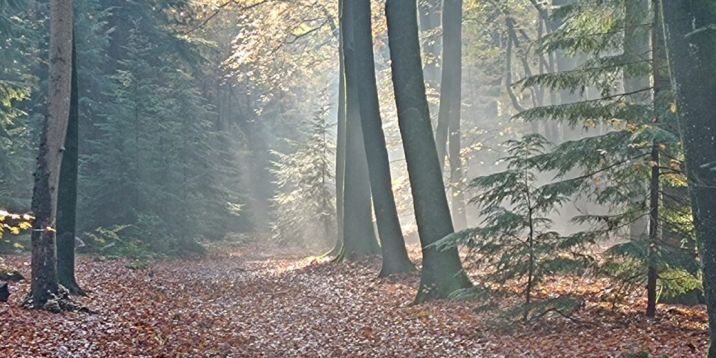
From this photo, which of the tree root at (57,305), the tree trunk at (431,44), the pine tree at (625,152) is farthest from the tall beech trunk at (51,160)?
the tree trunk at (431,44)

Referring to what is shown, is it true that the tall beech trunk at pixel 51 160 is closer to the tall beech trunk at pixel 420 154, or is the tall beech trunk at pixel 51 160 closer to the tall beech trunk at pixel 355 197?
the tall beech trunk at pixel 420 154

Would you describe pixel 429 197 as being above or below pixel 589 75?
below

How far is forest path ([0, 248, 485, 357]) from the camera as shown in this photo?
10070 mm

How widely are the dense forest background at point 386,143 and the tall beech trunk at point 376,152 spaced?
0.15 feet

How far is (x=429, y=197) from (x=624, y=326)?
15.7ft

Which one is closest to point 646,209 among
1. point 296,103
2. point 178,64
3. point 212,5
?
point 212,5

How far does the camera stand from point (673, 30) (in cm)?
643

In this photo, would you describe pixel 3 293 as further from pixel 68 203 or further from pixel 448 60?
pixel 448 60

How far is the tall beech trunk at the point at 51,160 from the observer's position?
12.2 metres

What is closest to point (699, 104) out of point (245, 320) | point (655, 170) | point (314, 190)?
point (655, 170)

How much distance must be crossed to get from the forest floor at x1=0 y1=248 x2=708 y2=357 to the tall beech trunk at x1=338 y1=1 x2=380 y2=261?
2922mm

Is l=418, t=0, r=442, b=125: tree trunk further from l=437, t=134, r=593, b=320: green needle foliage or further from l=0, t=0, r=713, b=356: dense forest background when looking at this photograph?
l=437, t=134, r=593, b=320: green needle foliage

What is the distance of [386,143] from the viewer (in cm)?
2930

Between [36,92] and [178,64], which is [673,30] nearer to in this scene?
[36,92]
